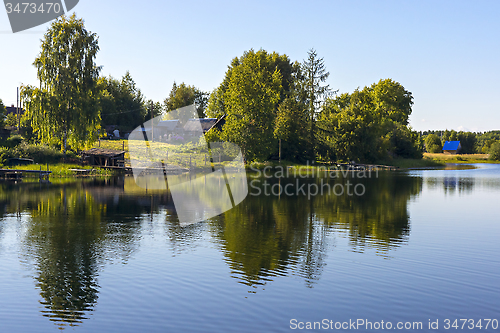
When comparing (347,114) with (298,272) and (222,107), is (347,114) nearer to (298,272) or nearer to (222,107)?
(222,107)

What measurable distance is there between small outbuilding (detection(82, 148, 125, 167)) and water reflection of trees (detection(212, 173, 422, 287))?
3117 cm

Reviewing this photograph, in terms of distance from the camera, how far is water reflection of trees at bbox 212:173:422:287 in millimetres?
13054

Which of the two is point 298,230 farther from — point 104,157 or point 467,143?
point 467,143

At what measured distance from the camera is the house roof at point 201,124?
88.6m

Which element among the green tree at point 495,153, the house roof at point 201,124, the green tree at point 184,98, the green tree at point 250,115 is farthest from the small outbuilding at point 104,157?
the green tree at point 495,153

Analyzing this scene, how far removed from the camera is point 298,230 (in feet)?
61.8

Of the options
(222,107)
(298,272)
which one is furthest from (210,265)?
(222,107)

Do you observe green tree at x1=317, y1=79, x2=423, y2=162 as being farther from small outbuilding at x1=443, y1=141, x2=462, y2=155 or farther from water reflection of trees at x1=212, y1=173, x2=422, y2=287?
small outbuilding at x1=443, y1=141, x2=462, y2=155

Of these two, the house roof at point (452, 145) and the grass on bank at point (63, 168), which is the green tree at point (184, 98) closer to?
the grass on bank at point (63, 168)

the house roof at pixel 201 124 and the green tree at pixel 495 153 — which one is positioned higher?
the house roof at pixel 201 124

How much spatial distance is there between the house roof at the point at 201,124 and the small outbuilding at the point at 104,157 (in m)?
31.6

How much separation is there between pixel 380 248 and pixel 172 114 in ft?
Result: 395

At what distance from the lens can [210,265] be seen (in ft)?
42.3

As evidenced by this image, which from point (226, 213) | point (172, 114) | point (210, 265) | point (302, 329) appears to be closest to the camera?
point (302, 329)
